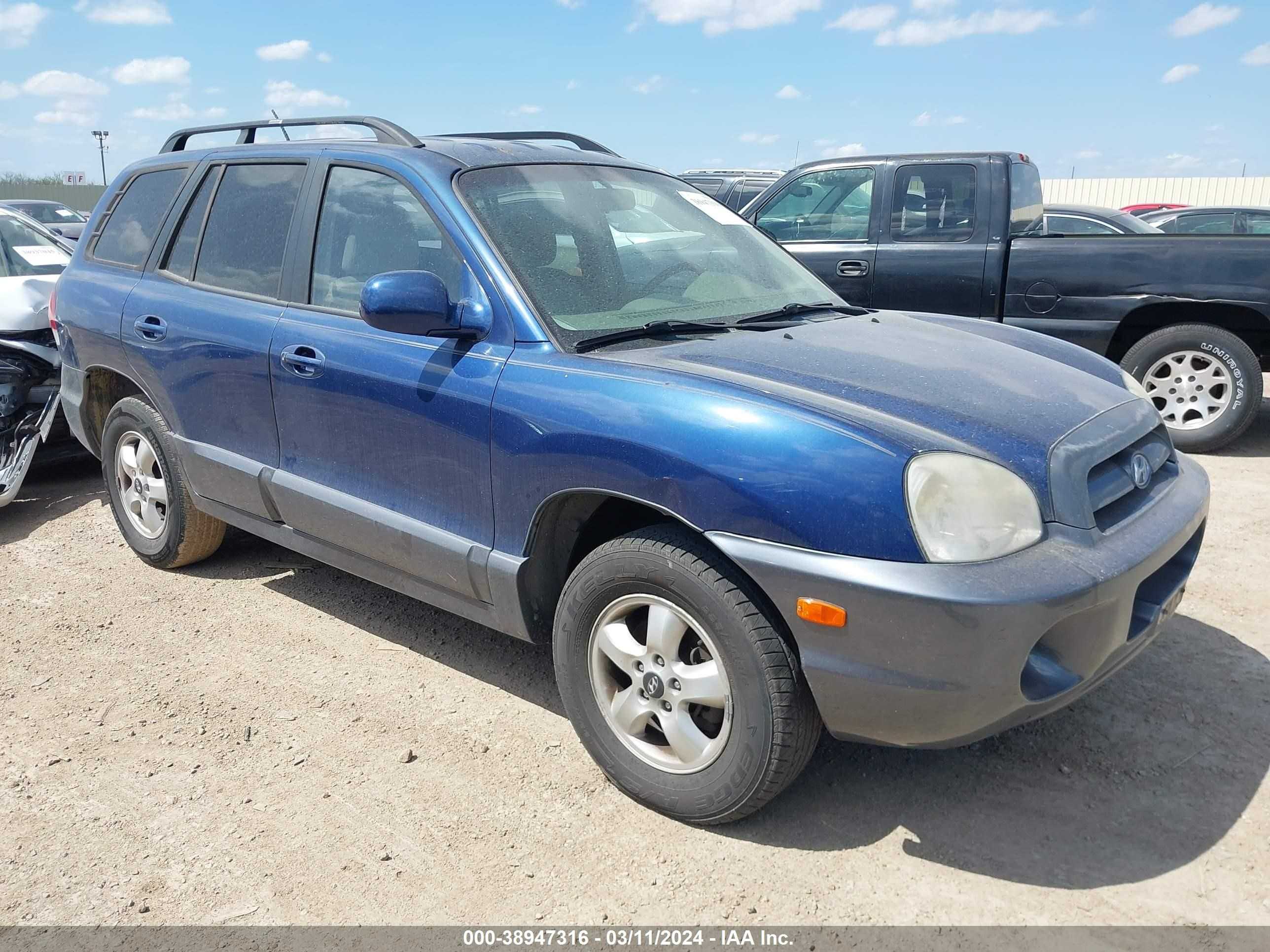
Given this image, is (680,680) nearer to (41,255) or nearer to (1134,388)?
(1134,388)

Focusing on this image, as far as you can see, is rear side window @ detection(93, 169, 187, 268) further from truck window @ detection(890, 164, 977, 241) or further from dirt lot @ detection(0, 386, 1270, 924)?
→ truck window @ detection(890, 164, 977, 241)

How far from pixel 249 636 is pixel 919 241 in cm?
521

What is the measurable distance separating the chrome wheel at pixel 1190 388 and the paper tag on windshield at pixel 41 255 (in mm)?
7425

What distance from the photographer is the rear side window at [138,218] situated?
4.46 metres

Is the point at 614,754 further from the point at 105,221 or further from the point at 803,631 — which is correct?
the point at 105,221

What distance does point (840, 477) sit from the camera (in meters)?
2.34

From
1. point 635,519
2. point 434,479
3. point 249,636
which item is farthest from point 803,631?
point 249,636

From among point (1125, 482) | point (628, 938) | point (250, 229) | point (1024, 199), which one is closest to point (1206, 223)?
point (1024, 199)

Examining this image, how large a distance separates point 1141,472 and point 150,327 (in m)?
3.79

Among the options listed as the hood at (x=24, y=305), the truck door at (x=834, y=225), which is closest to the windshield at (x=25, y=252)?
the hood at (x=24, y=305)

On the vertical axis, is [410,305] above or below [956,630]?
above

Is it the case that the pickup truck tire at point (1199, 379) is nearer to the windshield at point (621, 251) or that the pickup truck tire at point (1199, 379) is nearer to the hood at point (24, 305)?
the windshield at point (621, 251)

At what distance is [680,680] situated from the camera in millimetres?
2678

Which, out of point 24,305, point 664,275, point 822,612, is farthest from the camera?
point 24,305
